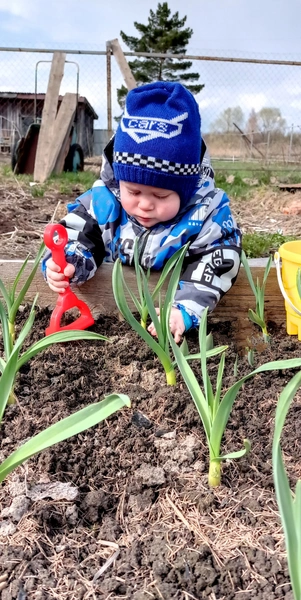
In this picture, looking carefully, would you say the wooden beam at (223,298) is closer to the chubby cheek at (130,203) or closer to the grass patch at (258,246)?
the chubby cheek at (130,203)

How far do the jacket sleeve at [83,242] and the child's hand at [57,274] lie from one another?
9 cm

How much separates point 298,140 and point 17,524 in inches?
709

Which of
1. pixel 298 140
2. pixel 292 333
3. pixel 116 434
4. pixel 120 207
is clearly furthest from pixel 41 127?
pixel 298 140

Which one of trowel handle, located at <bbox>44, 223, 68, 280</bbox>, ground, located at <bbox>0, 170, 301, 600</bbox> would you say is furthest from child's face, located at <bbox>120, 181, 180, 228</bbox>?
ground, located at <bbox>0, 170, 301, 600</bbox>

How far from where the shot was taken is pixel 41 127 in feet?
24.2

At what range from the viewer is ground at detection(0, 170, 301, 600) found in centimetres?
89

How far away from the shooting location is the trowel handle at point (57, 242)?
5.29 feet

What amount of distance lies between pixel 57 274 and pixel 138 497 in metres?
0.88

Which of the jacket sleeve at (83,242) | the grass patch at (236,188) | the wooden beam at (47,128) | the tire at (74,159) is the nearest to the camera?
the jacket sleeve at (83,242)

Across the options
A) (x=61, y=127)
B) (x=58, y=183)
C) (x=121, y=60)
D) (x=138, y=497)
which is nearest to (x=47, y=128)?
(x=61, y=127)

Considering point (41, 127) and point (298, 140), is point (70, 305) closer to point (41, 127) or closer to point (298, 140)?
point (41, 127)

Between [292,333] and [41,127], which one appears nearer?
[292,333]

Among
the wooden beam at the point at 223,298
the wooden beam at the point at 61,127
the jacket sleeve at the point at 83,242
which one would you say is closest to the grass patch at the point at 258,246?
the wooden beam at the point at 223,298

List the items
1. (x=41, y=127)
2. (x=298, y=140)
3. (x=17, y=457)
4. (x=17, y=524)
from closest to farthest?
1. (x=17, y=457)
2. (x=17, y=524)
3. (x=41, y=127)
4. (x=298, y=140)
